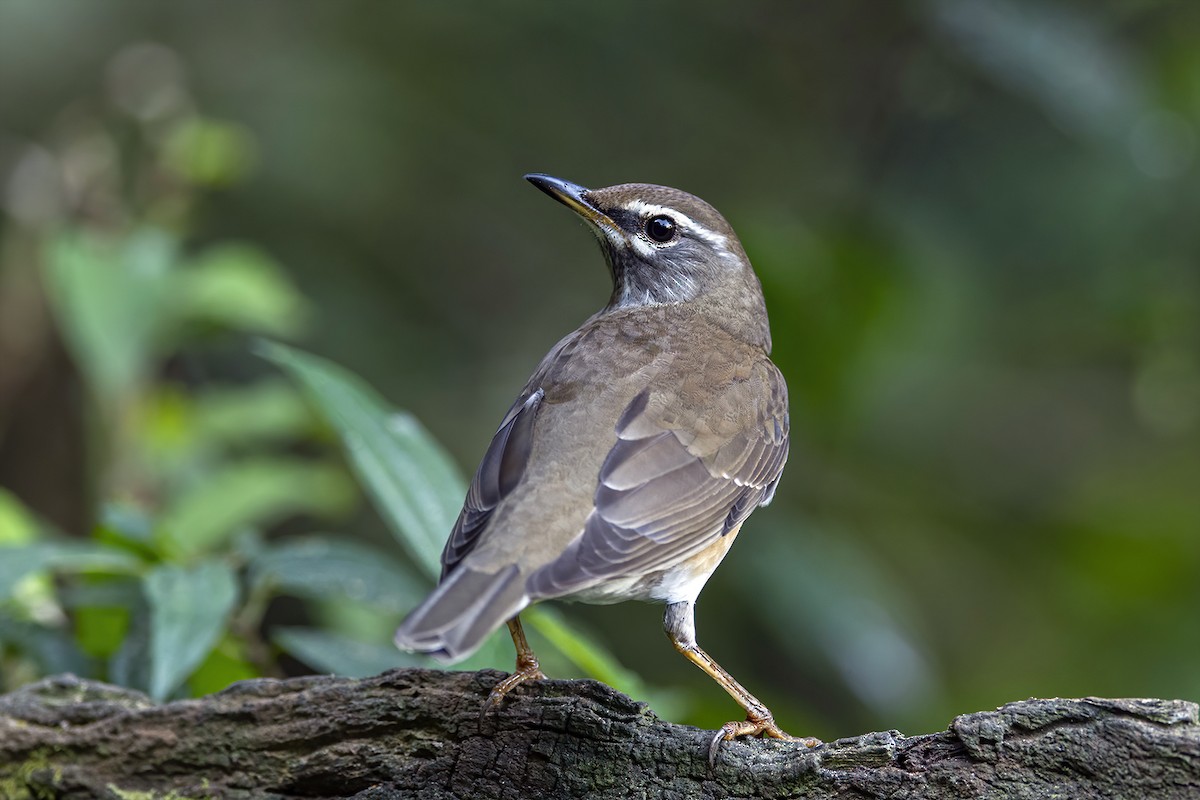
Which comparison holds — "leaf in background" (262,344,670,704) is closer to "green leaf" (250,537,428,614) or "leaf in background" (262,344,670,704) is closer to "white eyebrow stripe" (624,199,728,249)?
"green leaf" (250,537,428,614)

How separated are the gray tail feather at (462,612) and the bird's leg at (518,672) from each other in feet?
1.09

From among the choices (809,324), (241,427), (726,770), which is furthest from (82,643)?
(809,324)

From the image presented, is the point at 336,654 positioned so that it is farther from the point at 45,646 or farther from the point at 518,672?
the point at 45,646

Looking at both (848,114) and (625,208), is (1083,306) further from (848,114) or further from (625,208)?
(625,208)

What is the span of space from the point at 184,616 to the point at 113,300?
2387 mm

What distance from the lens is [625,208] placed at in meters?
5.72

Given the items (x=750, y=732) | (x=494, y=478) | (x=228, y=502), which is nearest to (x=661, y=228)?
(x=494, y=478)

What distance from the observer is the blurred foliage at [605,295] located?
570 cm

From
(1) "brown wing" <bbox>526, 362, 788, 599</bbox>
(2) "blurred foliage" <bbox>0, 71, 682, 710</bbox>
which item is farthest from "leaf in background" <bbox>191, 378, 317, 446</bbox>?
(1) "brown wing" <bbox>526, 362, 788, 599</bbox>

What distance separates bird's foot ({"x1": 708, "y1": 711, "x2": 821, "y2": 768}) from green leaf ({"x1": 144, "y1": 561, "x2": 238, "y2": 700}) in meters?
1.56

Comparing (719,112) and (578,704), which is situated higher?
(719,112)

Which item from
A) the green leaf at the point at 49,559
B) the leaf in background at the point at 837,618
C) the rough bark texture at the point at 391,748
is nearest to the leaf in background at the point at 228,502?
the green leaf at the point at 49,559

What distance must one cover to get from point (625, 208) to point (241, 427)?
7.26 feet

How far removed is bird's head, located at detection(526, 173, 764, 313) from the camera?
5715mm
